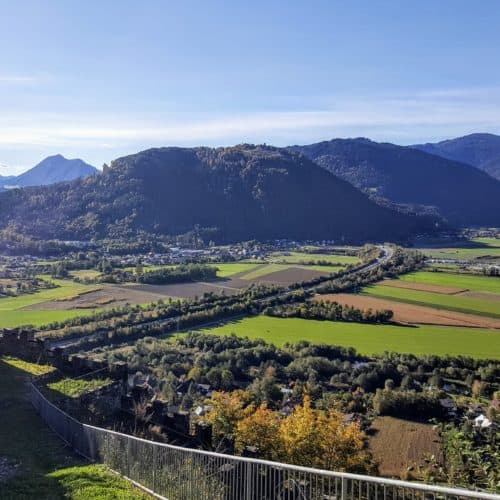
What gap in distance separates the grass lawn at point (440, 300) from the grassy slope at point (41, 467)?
64319mm

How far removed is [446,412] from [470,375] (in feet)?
33.5

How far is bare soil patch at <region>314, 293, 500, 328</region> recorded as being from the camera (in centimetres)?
6556

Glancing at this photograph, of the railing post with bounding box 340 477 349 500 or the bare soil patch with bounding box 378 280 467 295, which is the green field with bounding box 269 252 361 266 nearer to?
the bare soil patch with bounding box 378 280 467 295

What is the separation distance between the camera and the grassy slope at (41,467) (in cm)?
1017

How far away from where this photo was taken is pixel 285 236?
634 feet

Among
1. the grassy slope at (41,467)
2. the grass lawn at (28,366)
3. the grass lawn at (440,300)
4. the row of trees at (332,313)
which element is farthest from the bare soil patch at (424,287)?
the grassy slope at (41,467)

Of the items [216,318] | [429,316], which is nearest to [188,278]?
[216,318]

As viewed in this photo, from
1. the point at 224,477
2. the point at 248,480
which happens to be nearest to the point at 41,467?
the point at 224,477

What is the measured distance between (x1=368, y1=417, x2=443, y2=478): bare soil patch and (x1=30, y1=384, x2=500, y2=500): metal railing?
60.6 ft

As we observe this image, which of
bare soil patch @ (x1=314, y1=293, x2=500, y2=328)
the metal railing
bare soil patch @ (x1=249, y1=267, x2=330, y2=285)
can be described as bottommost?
bare soil patch @ (x1=314, y1=293, x2=500, y2=328)

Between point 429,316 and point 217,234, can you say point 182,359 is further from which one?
point 217,234

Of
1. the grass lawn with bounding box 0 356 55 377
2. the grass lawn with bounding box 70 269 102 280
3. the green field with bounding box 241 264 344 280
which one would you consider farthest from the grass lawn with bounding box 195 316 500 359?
the grass lawn with bounding box 70 269 102 280

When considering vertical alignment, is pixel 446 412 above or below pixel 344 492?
below

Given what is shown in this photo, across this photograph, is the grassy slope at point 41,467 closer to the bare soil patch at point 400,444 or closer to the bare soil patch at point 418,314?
the bare soil patch at point 400,444
